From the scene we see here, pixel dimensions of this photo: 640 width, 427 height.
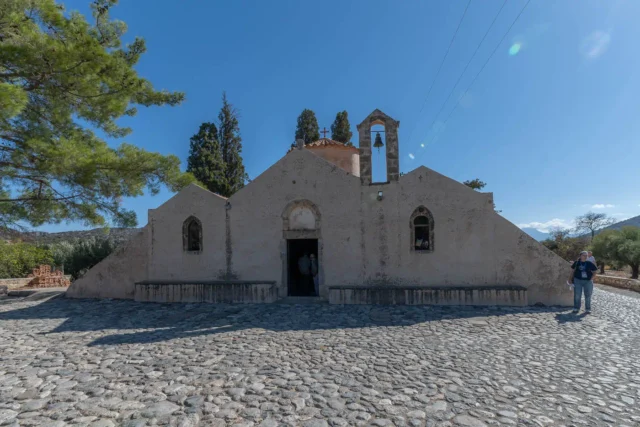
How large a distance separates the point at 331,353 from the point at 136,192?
8586 millimetres

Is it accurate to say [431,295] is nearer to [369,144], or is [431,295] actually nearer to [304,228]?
[304,228]

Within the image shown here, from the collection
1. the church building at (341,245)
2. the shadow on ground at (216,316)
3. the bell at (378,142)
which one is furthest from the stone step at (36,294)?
the bell at (378,142)

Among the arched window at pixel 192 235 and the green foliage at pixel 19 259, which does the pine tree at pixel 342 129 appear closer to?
the arched window at pixel 192 235

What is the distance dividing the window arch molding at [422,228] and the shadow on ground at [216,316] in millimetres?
1945

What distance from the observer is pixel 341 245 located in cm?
1186

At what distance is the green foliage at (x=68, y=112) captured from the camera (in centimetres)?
895

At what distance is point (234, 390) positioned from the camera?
502 cm

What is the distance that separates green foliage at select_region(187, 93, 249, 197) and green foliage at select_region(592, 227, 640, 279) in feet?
84.6

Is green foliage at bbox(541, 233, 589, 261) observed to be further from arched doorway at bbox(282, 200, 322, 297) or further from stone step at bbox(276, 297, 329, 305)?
stone step at bbox(276, 297, 329, 305)

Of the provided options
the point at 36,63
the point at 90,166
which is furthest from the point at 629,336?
the point at 36,63

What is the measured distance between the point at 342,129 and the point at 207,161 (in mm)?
10109

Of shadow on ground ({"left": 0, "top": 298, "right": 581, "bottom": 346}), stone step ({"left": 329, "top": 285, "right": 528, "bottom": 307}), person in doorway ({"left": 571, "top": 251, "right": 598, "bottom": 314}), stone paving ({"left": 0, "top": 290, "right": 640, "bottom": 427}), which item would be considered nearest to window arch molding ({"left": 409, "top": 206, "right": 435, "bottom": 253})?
stone step ({"left": 329, "top": 285, "right": 528, "bottom": 307})

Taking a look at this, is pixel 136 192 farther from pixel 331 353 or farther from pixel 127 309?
pixel 331 353

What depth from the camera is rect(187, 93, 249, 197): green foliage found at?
84.7 feet
